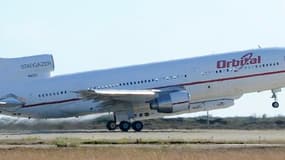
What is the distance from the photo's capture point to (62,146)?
31.8m

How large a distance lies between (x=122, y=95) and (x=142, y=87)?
2060 mm

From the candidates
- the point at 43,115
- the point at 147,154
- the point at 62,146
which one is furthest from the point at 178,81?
the point at 147,154

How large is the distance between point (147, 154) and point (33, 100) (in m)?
29.0

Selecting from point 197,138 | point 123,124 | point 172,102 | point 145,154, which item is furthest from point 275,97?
point 145,154

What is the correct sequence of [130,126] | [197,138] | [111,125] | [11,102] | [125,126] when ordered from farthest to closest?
[11,102] → [111,125] → [130,126] → [125,126] → [197,138]

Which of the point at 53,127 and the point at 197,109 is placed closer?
the point at 197,109

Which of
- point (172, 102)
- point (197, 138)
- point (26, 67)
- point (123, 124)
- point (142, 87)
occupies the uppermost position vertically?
point (26, 67)

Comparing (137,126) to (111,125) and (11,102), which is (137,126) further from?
(11,102)

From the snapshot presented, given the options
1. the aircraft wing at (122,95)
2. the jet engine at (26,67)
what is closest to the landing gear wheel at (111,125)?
the aircraft wing at (122,95)

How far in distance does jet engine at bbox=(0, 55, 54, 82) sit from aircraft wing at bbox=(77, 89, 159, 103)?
4.31 metres

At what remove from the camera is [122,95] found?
52438 millimetres

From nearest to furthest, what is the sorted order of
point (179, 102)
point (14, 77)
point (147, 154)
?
point (147, 154) → point (179, 102) → point (14, 77)

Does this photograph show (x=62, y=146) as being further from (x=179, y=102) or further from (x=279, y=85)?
(x=279, y=85)

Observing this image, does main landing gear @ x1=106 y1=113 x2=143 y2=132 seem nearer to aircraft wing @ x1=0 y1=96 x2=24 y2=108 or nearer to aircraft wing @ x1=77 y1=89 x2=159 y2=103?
aircraft wing @ x1=77 y1=89 x2=159 y2=103
